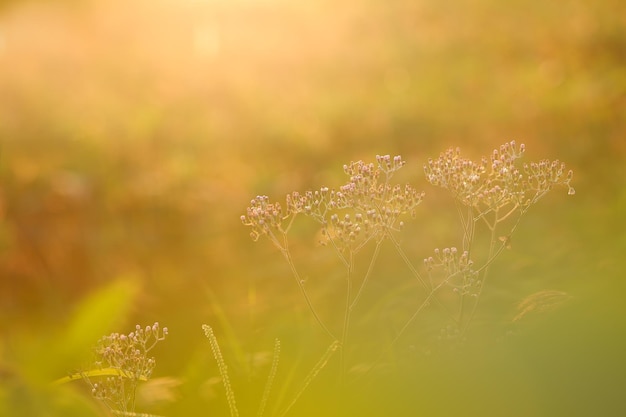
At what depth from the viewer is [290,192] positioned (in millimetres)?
3270

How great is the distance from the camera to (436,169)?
1.38m

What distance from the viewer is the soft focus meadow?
85 cm

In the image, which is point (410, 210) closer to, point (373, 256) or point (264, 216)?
point (373, 256)

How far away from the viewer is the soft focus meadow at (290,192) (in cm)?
85

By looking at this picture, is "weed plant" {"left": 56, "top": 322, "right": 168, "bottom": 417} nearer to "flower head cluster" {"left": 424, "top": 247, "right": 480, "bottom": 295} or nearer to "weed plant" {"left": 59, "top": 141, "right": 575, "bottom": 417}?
"weed plant" {"left": 59, "top": 141, "right": 575, "bottom": 417}

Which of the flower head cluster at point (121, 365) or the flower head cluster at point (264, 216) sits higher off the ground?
the flower head cluster at point (264, 216)

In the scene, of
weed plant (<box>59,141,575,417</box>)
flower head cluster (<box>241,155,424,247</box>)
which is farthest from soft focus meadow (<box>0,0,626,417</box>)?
flower head cluster (<box>241,155,424,247</box>)

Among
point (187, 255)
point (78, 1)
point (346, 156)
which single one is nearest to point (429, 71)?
point (346, 156)

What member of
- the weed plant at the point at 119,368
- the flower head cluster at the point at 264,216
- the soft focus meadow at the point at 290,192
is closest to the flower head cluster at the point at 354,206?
the flower head cluster at the point at 264,216

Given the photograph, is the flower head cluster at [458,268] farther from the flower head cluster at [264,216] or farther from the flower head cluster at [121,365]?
the flower head cluster at [121,365]

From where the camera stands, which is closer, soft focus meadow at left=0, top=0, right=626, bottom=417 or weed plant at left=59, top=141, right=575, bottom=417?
soft focus meadow at left=0, top=0, right=626, bottom=417

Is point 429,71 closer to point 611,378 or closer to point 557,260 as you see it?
point 557,260

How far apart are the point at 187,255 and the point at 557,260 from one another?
6.82ft

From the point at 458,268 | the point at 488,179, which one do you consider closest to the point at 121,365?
the point at 458,268
